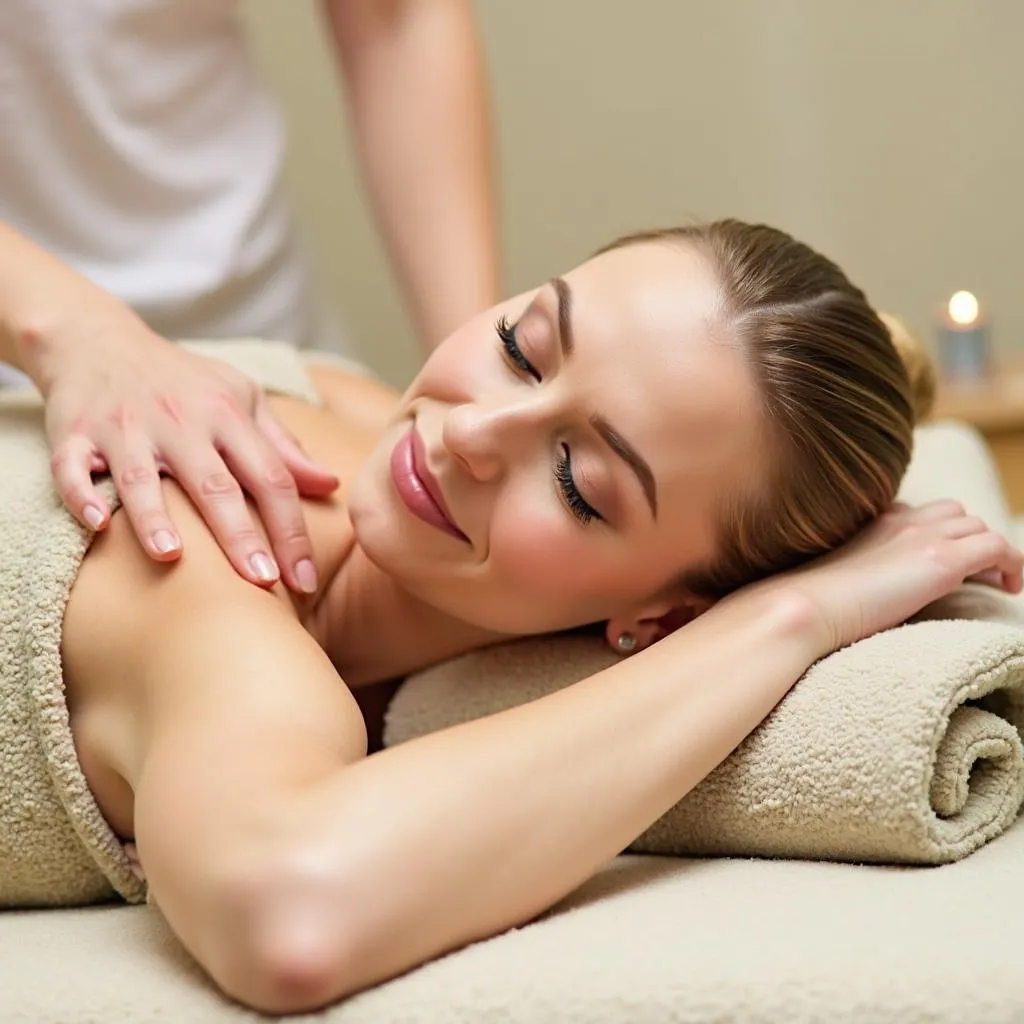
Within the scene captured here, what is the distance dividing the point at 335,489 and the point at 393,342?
123cm

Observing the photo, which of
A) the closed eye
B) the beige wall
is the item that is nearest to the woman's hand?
the closed eye

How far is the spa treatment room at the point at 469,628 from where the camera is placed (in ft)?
2.63

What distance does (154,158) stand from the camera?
1.56 m

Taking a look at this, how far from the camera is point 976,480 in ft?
4.76

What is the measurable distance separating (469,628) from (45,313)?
17.6 inches

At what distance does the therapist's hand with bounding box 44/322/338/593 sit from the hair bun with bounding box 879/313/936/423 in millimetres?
525

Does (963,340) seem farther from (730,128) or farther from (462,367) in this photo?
(462,367)

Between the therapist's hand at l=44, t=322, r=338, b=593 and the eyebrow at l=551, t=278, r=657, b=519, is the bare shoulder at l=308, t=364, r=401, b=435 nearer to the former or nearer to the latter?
the therapist's hand at l=44, t=322, r=338, b=593

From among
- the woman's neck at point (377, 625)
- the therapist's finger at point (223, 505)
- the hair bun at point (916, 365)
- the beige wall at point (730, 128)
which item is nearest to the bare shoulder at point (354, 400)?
the woman's neck at point (377, 625)

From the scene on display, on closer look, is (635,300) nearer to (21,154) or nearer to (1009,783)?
(1009,783)

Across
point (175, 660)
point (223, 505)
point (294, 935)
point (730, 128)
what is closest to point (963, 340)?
point (730, 128)

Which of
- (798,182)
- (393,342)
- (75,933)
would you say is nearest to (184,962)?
(75,933)

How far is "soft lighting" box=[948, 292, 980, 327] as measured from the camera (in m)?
2.20

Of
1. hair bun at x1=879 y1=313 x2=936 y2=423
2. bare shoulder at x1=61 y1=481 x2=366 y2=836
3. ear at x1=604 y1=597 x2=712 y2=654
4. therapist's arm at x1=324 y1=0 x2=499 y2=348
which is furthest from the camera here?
therapist's arm at x1=324 y1=0 x2=499 y2=348
